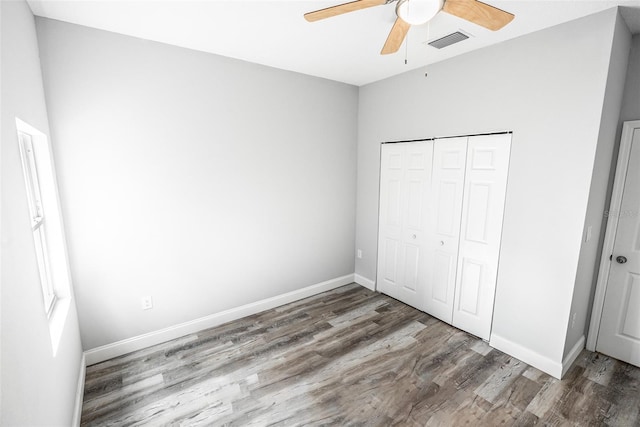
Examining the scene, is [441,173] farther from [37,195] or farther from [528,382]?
[37,195]

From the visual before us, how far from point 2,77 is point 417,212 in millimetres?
3236

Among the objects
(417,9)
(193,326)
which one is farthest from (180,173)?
(417,9)

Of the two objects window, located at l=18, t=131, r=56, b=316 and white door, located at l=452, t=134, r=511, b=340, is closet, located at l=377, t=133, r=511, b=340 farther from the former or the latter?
window, located at l=18, t=131, r=56, b=316

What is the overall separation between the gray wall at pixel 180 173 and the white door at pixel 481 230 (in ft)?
5.30

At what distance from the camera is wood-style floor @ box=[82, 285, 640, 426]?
6.66ft

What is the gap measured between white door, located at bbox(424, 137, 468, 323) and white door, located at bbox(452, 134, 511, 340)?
65 mm

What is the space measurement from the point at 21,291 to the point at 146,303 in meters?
1.61

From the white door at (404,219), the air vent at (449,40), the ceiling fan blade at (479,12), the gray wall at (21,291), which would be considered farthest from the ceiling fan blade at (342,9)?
the white door at (404,219)

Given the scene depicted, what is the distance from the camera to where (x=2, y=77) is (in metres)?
→ 1.27

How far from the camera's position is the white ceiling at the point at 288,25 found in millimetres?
1957

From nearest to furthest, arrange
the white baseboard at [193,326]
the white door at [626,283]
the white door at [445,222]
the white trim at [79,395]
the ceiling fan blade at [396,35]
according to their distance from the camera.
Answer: the ceiling fan blade at [396,35]
the white trim at [79,395]
the white door at [626,283]
the white baseboard at [193,326]
the white door at [445,222]

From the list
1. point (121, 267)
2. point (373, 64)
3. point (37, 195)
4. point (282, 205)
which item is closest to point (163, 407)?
point (121, 267)

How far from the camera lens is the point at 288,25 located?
2229mm

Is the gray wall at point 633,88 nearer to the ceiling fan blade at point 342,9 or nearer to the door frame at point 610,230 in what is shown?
the door frame at point 610,230
